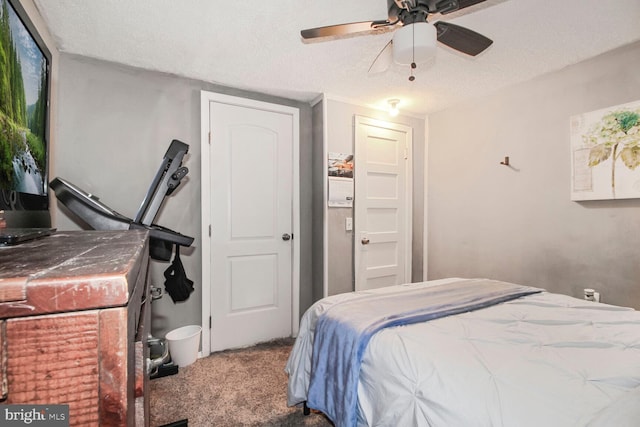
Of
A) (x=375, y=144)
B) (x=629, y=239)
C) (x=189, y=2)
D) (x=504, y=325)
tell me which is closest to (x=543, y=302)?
(x=504, y=325)

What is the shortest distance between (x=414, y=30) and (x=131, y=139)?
2.16 metres

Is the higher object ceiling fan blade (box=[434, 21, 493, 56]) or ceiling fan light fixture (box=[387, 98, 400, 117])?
ceiling fan light fixture (box=[387, 98, 400, 117])

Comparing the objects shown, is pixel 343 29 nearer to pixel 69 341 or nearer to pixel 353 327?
pixel 353 327

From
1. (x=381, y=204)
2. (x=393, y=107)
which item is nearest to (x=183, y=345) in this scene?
(x=381, y=204)

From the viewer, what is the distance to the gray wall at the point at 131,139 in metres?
2.16

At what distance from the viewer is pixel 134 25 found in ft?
5.99

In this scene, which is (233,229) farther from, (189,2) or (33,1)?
(33,1)

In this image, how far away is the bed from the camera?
88 centimetres

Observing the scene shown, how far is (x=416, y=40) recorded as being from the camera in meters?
1.37

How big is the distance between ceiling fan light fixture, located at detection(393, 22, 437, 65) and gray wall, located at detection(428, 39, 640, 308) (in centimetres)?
173

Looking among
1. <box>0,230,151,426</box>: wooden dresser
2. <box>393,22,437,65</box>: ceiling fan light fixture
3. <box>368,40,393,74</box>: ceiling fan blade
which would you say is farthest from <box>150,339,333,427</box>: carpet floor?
<box>368,40,393,74</box>: ceiling fan blade

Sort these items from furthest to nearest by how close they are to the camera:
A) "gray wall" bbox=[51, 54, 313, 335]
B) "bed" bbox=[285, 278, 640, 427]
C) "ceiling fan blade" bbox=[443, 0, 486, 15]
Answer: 1. "gray wall" bbox=[51, 54, 313, 335]
2. "ceiling fan blade" bbox=[443, 0, 486, 15]
3. "bed" bbox=[285, 278, 640, 427]

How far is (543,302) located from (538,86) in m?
1.88

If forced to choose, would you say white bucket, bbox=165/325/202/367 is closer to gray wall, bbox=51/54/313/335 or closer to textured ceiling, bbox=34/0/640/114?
gray wall, bbox=51/54/313/335
